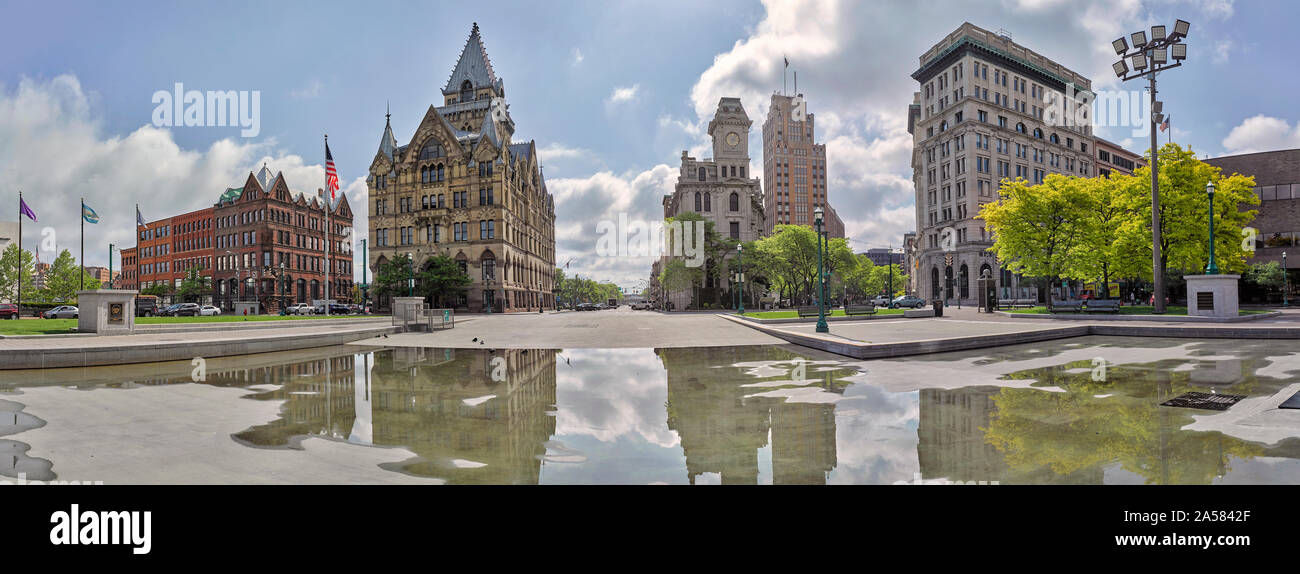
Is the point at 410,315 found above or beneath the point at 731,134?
beneath

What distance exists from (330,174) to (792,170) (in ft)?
420

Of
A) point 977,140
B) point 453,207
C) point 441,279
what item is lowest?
point 441,279

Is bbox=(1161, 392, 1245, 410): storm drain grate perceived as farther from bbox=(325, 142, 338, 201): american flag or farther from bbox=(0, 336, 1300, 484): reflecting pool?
bbox=(325, 142, 338, 201): american flag

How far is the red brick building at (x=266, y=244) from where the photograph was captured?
7675 centimetres

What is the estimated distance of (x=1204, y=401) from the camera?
716 cm

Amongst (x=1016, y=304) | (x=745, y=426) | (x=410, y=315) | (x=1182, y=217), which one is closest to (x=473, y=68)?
(x=410, y=315)

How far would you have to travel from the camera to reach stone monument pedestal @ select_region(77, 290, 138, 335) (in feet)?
66.3

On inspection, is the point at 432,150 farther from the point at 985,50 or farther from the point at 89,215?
the point at 985,50

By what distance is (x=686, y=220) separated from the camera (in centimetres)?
6675
